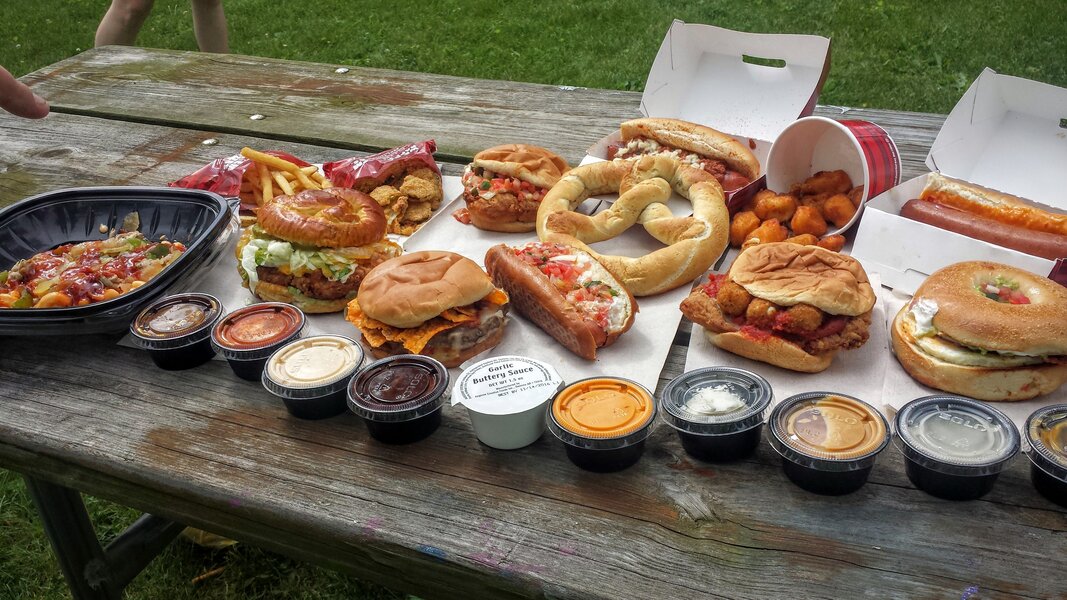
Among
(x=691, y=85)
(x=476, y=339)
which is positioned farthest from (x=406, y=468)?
(x=691, y=85)

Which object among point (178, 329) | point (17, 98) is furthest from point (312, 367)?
point (17, 98)

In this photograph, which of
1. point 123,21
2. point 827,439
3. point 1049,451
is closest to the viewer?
point 1049,451

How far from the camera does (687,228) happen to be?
2.95 m

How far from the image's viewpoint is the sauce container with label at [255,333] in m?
2.40

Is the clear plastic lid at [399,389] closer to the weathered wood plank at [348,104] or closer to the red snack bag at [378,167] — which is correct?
the red snack bag at [378,167]

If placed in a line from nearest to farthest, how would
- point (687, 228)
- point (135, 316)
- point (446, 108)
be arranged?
point (135, 316), point (687, 228), point (446, 108)

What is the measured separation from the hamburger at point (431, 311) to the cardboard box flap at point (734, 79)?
1568 millimetres

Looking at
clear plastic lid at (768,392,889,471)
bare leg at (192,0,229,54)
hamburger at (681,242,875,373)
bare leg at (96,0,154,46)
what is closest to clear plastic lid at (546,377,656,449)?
clear plastic lid at (768,392,889,471)

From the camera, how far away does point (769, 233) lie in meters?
2.96

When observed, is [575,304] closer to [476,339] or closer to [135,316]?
[476,339]

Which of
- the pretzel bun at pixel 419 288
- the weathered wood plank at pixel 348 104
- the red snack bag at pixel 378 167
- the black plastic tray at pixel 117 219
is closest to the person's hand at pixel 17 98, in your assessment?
the black plastic tray at pixel 117 219

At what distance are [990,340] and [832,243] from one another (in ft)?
2.64

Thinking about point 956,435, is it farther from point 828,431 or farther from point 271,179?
point 271,179

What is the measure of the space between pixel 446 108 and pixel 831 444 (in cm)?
304
